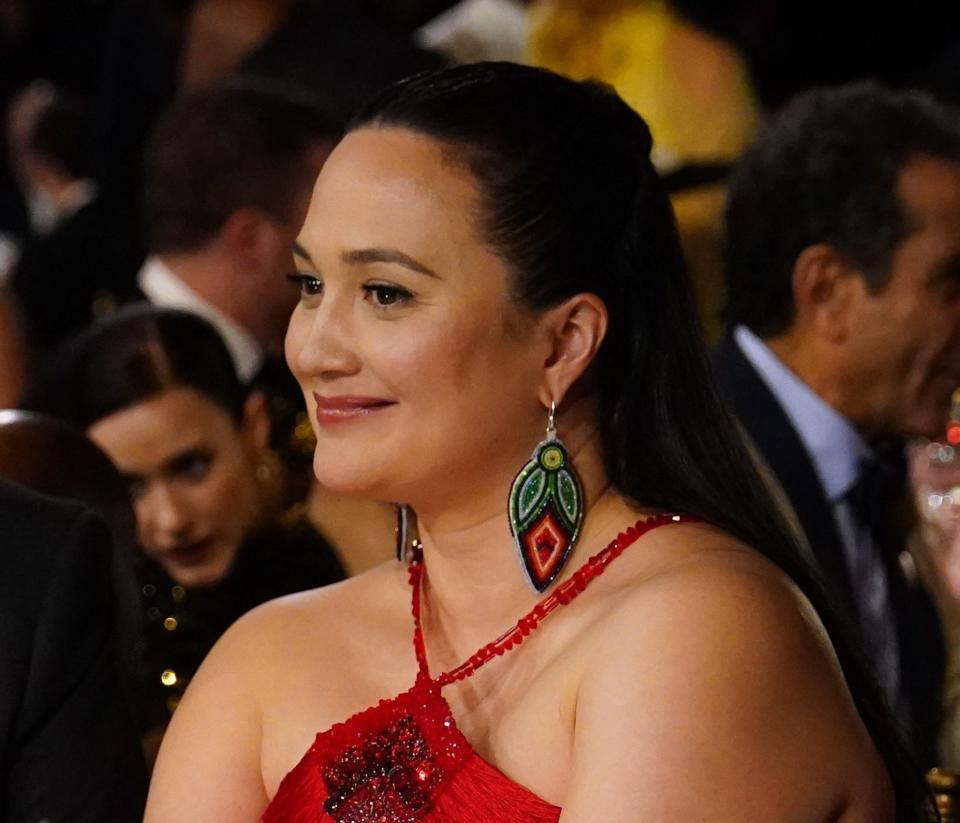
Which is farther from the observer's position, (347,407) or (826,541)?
(826,541)

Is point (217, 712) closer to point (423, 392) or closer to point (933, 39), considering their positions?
point (423, 392)

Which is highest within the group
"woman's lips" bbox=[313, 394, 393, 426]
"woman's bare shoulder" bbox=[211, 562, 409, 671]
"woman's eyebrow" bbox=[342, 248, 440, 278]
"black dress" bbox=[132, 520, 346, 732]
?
"woman's eyebrow" bbox=[342, 248, 440, 278]

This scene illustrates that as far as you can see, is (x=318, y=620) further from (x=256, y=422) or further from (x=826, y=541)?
(x=256, y=422)

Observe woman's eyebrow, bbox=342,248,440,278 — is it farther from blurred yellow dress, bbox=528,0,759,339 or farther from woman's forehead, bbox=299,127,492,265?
blurred yellow dress, bbox=528,0,759,339

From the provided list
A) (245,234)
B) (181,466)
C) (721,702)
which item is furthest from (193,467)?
(721,702)

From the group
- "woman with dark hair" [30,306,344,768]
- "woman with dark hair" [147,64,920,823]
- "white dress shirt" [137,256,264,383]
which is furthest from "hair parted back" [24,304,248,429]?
"woman with dark hair" [147,64,920,823]

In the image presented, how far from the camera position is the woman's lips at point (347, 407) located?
184cm

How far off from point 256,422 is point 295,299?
604 millimetres

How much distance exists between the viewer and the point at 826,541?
2.78 metres

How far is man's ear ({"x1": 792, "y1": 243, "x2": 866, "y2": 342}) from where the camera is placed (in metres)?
3.02

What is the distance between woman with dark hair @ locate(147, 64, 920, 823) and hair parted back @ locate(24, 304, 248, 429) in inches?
43.5

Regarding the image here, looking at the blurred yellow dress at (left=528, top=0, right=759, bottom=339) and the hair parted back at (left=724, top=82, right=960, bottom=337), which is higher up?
the blurred yellow dress at (left=528, top=0, right=759, bottom=339)

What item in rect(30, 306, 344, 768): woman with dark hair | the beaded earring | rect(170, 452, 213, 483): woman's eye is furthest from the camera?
rect(170, 452, 213, 483): woman's eye

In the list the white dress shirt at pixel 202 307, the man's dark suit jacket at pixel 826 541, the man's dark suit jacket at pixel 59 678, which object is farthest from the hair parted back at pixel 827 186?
the man's dark suit jacket at pixel 59 678
